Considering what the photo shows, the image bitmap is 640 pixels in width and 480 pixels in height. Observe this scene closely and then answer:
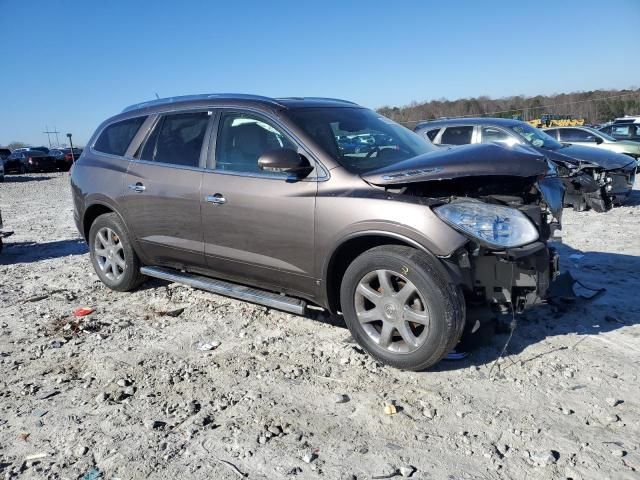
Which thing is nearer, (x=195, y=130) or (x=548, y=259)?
(x=548, y=259)

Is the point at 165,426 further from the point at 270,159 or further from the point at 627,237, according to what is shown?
the point at 627,237

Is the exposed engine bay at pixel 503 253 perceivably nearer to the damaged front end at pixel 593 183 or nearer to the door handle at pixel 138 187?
the door handle at pixel 138 187

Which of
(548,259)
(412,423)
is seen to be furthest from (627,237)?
Answer: (412,423)

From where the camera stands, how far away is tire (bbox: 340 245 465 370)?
3.29 metres

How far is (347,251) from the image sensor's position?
380 centimetres

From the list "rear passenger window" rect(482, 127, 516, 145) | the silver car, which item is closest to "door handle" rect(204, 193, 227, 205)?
"rear passenger window" rect(482, 127, 516, 145)

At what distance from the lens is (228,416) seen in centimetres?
312

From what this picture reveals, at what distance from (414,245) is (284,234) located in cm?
106

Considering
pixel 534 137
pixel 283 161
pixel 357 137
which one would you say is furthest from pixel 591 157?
pixel 283 161

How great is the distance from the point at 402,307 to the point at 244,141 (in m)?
1.97

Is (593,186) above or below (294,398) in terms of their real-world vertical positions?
above

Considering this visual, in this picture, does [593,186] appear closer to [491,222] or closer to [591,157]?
[591,157]

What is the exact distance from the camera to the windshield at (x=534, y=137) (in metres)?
10.2

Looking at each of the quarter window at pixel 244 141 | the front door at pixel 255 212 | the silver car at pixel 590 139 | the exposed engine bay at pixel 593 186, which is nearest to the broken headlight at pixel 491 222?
the front door at pixel 255 212
